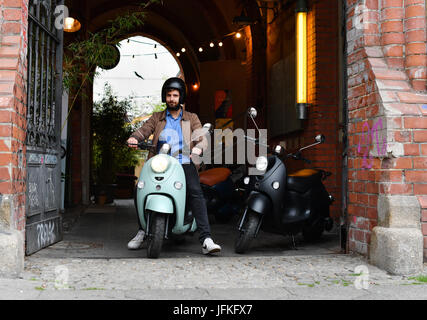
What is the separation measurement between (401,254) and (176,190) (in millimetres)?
1999

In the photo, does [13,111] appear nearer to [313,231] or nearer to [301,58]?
[313,231]

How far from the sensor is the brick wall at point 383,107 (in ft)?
13.7

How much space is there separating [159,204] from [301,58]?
4.12m

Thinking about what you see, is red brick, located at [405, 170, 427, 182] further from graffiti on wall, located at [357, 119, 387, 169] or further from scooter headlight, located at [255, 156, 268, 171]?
scooter headlight, located at [255, 156, 268, 171]

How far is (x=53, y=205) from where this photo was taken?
549 cm

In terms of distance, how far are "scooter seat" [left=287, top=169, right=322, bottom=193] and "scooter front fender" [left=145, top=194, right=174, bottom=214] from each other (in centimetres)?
156

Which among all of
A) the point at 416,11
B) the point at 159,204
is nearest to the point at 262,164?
the point at 159,204

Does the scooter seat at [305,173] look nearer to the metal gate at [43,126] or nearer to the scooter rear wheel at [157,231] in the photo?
the scooter rear wheel at [157,231]

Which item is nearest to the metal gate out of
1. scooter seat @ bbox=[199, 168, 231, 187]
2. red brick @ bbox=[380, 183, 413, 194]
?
scooter seat @ bbox=[199, 168, 231, 187]

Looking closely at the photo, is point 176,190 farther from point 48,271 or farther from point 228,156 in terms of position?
point 228,156

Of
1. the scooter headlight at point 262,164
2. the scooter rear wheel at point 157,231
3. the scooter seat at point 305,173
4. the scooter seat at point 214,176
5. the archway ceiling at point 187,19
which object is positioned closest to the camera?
the scooter rear wheel at point 157,231

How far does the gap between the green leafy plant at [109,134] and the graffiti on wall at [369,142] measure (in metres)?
8.54

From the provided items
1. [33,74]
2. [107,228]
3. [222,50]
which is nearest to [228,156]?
[107,228]

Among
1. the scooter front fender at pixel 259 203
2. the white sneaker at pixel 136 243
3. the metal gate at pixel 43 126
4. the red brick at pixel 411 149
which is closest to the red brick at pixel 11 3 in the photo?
the metal gate at pixel 43 126
